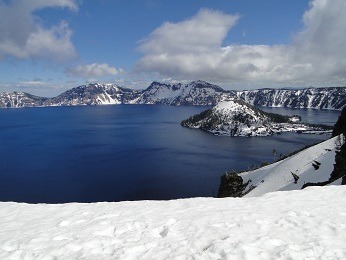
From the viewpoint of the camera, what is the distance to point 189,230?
13.0 metres

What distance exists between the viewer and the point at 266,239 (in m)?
11.4

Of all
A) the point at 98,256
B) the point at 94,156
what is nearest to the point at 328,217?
the point at 98,256

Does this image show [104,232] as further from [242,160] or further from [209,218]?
[242,160]

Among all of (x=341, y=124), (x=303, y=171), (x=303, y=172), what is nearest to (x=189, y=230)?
(x=303, y=172)

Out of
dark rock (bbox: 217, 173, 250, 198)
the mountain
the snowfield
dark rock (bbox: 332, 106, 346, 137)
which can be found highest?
dark rock (bbox: 332, 106, 346, 137)

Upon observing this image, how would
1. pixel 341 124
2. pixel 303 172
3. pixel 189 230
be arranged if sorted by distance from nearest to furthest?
pixel 189 230 → pixel 303 172 → pixel 341 124

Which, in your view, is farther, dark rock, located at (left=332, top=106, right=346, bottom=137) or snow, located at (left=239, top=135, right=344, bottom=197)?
dark rock, located at (left=332, top=106, right=346, bottom=137)

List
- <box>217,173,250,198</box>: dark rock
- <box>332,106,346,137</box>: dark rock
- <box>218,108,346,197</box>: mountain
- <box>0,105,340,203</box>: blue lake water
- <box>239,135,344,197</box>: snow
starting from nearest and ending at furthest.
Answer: <box>218,108,346,197</box>: mountain, <box>239,135,344,197</box>: snow, <box>332,106,346,137</box>: dark rock, <box>217,173,250,198</box>: dark rock, <box>0,105,340,203</box>: blue lake water

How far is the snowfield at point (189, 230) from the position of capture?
1091cm

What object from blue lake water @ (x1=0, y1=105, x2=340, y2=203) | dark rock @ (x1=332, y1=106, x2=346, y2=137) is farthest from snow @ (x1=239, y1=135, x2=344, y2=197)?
blue lake water @ (x1=0, y1=105, x2=340, y2=203)

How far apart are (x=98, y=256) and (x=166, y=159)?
156 meters

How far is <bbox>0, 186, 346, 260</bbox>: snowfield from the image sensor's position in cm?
1091

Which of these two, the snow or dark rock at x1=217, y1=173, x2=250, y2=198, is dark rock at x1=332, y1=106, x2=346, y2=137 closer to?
the snow

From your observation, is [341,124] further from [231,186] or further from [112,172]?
[112,172]
